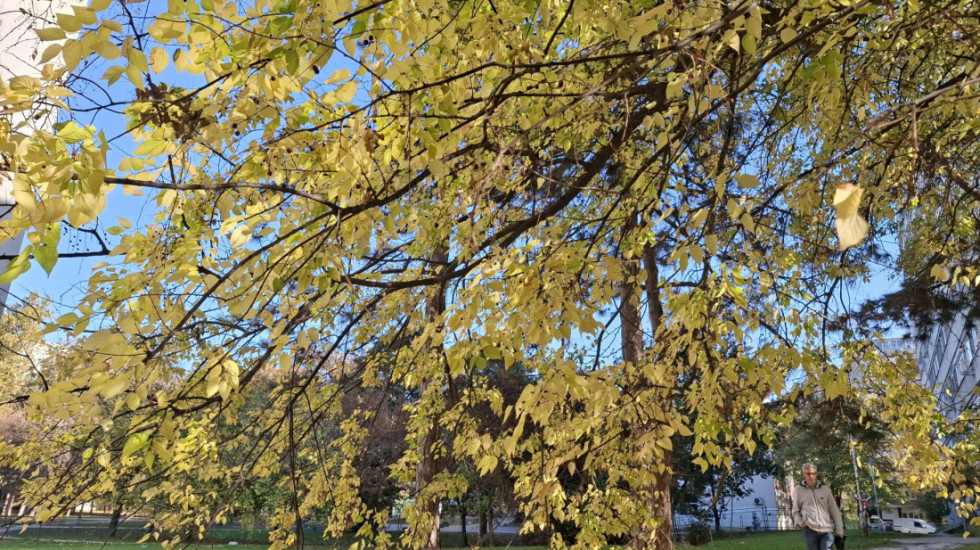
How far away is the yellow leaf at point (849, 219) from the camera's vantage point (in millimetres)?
743

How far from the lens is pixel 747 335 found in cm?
Answer: 438

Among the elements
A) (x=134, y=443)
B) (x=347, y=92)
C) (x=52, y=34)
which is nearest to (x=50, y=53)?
(x=52, y=34)

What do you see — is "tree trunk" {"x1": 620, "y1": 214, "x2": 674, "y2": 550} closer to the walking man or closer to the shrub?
the walking man

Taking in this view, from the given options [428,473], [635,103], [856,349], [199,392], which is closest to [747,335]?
[856,349]

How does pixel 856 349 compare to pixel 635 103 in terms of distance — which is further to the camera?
pixel 856 349

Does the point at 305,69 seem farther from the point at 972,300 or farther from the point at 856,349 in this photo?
the point at 972,300

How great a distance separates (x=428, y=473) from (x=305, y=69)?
4.84m

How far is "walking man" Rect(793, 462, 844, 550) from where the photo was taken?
19.0 feet

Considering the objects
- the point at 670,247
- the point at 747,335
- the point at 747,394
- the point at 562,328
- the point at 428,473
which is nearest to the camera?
the point at 562,328

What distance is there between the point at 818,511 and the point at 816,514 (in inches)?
1.6

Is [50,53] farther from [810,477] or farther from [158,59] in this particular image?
[810,477]

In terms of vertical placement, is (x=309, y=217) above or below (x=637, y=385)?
above

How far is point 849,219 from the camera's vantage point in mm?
758

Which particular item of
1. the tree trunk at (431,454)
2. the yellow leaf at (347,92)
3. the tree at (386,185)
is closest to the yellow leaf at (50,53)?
the tree at (386,185)
